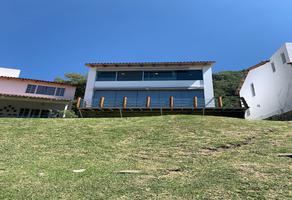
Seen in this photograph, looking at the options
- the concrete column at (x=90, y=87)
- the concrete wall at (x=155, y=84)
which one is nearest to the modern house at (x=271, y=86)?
the concrete wall at (x=155, y=84)

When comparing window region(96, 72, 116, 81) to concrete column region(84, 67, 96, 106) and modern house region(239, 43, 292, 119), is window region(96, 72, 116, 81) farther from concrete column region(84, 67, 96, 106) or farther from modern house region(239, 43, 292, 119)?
modern house region(239, 43, 292, 119)

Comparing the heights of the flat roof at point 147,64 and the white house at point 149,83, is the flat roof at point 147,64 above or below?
above

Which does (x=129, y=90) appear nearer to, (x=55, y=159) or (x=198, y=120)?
(x=198, y=120)

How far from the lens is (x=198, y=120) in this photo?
36.4ft

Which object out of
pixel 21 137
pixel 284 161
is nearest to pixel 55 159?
pixel 21 137

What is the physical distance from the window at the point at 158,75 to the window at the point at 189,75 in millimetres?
567

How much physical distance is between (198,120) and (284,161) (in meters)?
5.58

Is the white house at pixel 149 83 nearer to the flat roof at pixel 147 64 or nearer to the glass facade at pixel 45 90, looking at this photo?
the flat roof at pixel 147 64

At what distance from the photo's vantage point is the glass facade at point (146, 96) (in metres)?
19.6

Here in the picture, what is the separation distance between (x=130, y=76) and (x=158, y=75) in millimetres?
2762

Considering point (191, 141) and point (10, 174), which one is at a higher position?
point (191, 141)

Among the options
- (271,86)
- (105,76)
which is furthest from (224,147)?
(105,76)

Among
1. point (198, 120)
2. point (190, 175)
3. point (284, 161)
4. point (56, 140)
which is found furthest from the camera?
point (198, 120)

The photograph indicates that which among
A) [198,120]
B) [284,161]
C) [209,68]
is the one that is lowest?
[284,161]
